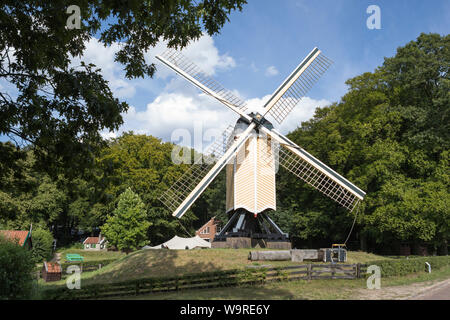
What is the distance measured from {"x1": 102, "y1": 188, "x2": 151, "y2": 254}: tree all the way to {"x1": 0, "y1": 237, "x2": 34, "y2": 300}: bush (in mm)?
26677

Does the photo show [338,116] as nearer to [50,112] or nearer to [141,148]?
[141,148]

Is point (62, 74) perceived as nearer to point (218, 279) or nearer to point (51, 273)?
point (218, 279)

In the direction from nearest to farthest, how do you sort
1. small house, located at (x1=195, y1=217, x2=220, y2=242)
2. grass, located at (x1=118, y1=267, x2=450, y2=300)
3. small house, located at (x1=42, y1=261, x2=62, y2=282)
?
grass, located at (x1=118, y1=267, x2=450, y2=300)
small house, located at (x1=42, y1=261, x2=62, y2=282)
small house, located at (x1=195, y1=217, x2=220, y2=242)

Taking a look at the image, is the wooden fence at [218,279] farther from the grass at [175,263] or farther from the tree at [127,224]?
the tree at [127,224]

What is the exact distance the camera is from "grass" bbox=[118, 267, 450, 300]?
36.2 feet

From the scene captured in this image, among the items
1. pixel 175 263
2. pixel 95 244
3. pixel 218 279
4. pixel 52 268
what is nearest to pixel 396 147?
pixel 175 263

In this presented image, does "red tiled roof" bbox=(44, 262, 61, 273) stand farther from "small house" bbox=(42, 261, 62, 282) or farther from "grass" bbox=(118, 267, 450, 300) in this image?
"grass" bbox=(118, 267, 450, 300)

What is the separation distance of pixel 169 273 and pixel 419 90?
79.9ft

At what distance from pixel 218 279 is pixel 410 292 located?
6817mm

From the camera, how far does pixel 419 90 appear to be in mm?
27500

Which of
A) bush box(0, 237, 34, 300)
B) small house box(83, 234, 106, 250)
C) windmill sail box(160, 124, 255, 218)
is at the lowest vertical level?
A: small house box(83, 234, 106, 250)

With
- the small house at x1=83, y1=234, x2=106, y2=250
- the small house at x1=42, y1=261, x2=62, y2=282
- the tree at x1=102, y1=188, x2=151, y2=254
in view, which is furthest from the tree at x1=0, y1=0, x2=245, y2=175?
the small house at x1=83, y1=234, x2=106, y2=250

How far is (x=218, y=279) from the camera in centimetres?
1329
